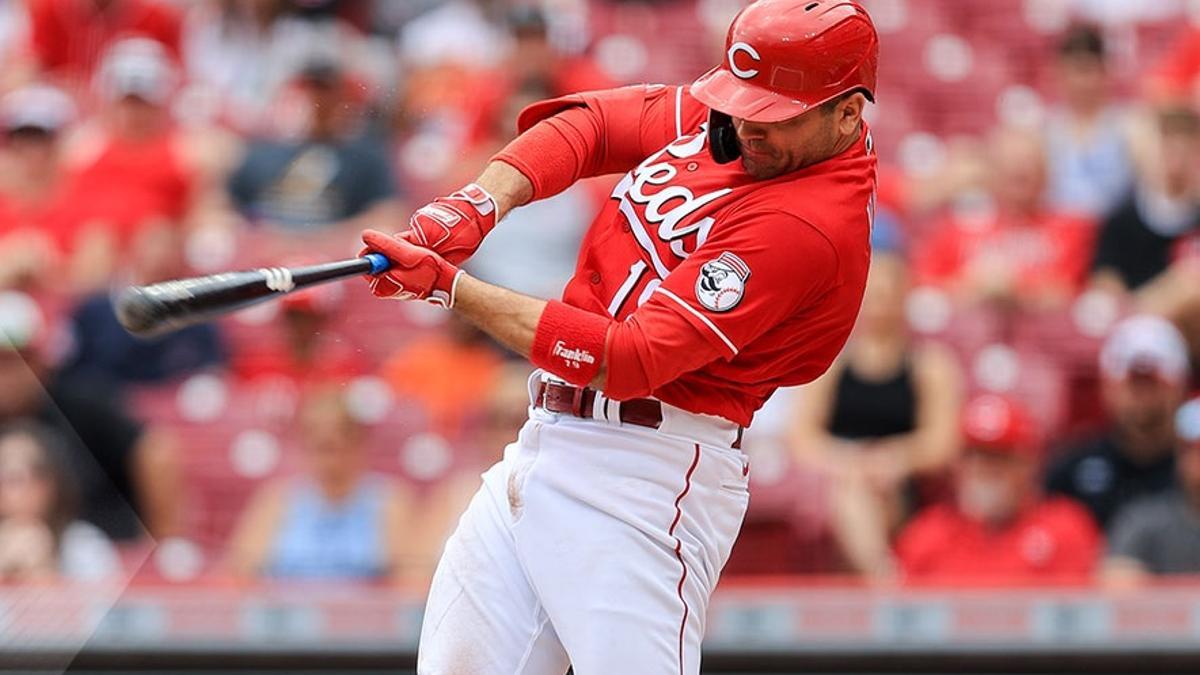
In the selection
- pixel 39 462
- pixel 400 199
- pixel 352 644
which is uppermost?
pixel 400 199

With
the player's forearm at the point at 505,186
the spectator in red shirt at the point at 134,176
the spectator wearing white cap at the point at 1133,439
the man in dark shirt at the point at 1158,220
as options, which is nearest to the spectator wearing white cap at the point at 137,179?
the spectator in red shirt at the point at 134,176

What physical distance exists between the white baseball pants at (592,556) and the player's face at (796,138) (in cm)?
48

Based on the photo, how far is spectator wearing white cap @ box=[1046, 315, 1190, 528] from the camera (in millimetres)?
5984

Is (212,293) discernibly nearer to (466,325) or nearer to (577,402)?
(577,402)

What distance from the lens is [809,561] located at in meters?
5.98

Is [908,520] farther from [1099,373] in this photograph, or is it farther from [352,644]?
[352,644]

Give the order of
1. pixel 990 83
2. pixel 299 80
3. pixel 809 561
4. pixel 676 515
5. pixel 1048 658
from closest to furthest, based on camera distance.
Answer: pixel 676 515, pixel 1048 658, pixel 809 561, pixel 299 80, pixel 990 83

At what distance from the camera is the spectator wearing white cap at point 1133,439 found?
5.98m

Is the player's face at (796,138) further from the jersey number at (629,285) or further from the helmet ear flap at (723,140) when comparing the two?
the jersey number at (629,285)

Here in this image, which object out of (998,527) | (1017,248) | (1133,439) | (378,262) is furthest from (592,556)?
(1017,248)

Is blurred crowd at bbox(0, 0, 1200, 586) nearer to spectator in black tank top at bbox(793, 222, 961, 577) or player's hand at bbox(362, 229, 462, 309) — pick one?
spectator in black tank top at bbox(793, 222, 961, 577)

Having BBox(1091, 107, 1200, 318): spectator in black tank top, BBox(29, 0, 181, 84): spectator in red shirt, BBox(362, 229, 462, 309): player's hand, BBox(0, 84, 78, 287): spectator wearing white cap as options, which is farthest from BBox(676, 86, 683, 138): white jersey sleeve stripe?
BBox(29, 0, 181, 84): spectator in red shirt

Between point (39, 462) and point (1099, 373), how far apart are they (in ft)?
11.1

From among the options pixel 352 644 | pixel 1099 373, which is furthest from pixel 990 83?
pixel 352 644
